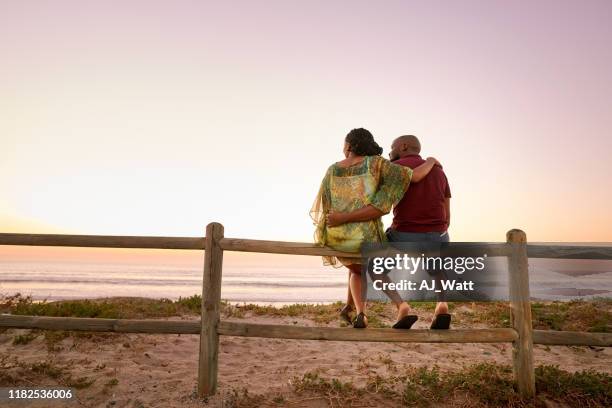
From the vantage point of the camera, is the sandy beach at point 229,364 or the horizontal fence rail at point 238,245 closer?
the horizontal fence rail at point 238,245

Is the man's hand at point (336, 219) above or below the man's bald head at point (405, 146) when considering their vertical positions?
below

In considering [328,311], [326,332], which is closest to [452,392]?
[326,332]

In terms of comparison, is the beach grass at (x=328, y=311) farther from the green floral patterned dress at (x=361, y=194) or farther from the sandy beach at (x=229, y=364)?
the green floral patterned dress at (x=361, y=194)

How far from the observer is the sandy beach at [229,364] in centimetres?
459

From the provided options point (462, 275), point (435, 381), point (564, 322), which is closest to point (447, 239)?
point (462, 275)

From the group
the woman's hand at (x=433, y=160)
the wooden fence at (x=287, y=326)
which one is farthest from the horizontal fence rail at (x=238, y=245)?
the woman's hand at (x=433, y=160)

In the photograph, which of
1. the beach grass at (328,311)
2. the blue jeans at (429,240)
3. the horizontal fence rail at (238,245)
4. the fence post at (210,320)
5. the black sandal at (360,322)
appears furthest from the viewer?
the beach grass at (328,311)

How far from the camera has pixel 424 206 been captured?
4176 mm

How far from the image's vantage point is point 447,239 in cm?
423

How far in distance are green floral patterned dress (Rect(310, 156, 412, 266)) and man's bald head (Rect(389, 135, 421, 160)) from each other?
38cm

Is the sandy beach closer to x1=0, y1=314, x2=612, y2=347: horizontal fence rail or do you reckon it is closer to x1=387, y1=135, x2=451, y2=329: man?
x1=0, y1=314, x2=612, y2=347: horizontal fence rail

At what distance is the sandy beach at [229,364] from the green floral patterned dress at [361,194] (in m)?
1.72

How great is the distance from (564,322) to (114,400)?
29.4 ft

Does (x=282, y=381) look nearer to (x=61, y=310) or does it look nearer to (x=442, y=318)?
(x=442, y=318)
